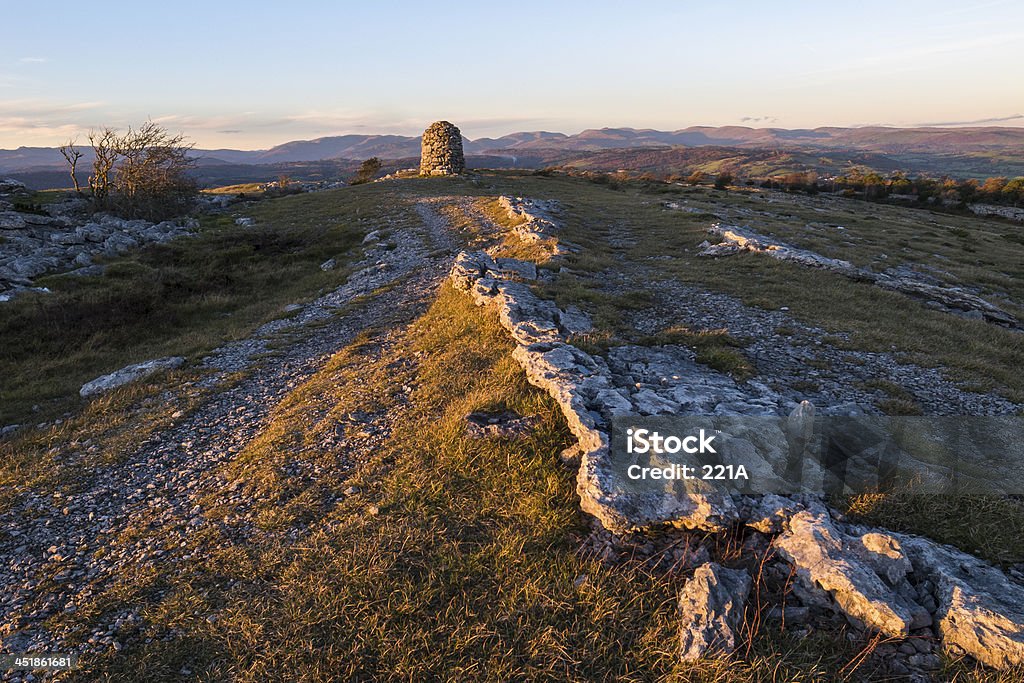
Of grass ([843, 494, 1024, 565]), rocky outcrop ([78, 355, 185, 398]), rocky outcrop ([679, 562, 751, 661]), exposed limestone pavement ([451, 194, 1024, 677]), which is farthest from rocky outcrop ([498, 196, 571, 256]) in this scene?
rocky outcrop ([679, 562, 751, 661])

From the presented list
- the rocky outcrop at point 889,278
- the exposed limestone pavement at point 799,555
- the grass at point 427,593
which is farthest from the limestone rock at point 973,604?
the rocky outcrop at point 889,278

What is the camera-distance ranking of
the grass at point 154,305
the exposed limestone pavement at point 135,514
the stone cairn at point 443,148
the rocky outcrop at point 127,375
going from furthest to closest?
the stone cairn at point 443,148 < the grass at point 154,305 < the rocky outcrop at point 127,375 < the exposed limestone pavement at point 135,514

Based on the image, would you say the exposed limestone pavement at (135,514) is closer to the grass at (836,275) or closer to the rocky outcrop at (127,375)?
the rocky outcrop at (127,375)

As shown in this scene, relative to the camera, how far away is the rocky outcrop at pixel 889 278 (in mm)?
18827

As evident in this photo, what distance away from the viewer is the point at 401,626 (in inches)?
224

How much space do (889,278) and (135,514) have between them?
29193 mm

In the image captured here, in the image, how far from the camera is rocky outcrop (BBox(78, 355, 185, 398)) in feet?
49.6

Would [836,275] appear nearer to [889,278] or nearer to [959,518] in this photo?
[889,278]

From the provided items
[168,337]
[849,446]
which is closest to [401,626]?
[849,446]

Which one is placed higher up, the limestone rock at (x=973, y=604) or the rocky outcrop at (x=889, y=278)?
the rocky outcrop at (x=889, y=278)

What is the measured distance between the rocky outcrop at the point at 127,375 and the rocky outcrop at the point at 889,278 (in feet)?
85.3

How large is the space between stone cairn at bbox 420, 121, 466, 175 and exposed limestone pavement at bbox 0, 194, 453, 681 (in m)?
72.7

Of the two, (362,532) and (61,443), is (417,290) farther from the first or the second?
(362,532)

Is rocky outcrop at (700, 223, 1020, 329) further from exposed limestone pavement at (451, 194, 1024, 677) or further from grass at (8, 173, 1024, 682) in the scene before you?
exposed limestone pavement at (451, 194, 1024, 677)
